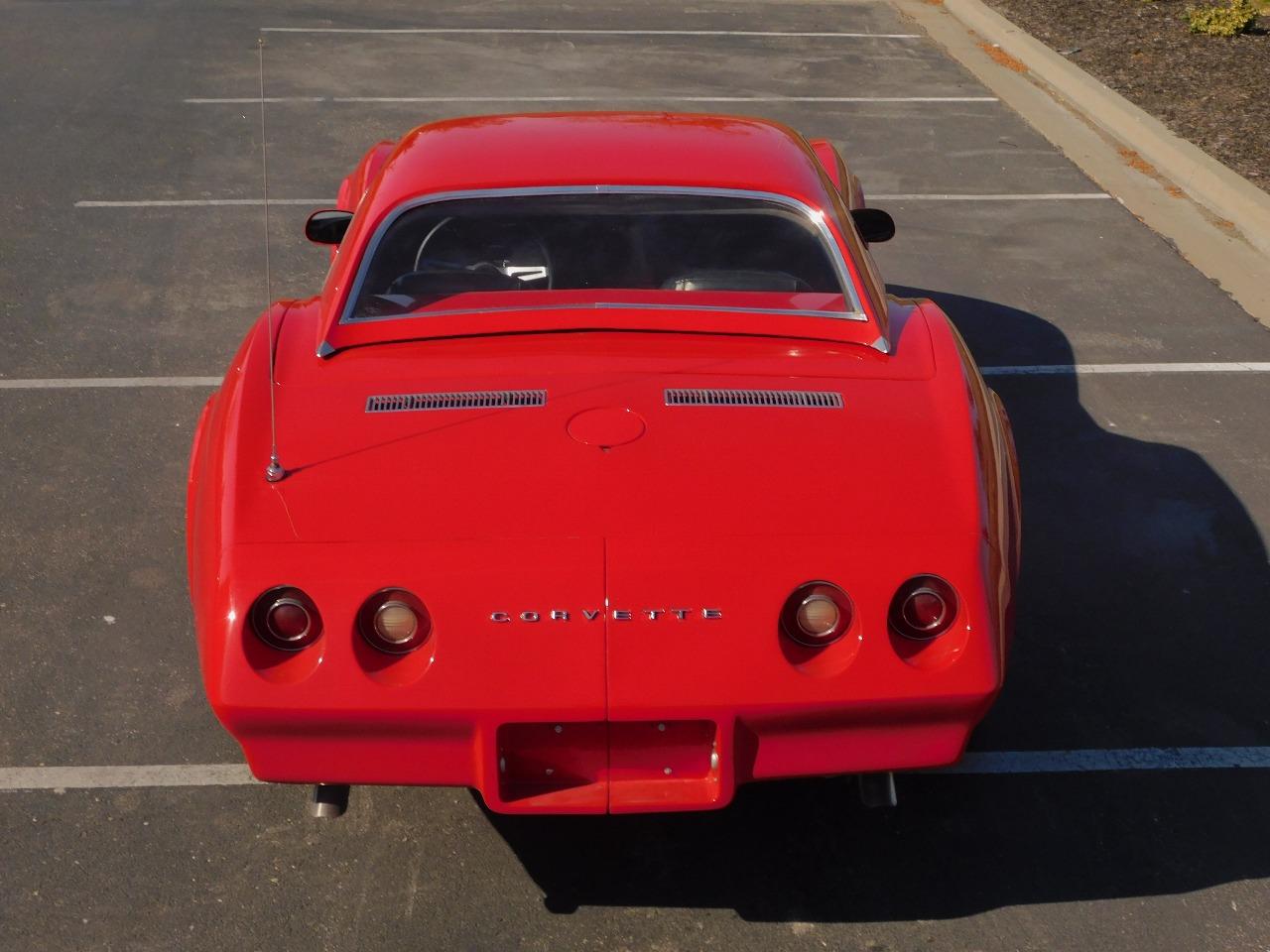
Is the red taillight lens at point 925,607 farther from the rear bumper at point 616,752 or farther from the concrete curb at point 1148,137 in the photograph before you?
the concrete curb at point 1148,137

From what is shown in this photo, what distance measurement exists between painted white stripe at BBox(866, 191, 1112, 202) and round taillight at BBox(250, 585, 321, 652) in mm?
7382

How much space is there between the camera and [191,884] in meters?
3.69

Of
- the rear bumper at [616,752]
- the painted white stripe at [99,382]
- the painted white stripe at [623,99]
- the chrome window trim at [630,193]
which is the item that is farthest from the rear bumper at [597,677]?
the painted white stripe at [623,99]

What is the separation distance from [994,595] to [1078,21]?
1325cm

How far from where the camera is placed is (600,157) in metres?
4.59

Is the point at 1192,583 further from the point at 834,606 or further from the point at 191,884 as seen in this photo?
the point at 191,884

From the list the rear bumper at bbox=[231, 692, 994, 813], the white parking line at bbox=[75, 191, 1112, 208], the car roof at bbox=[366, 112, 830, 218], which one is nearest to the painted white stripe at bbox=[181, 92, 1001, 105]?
the white parking line at bbox=[75, 191, 1112, 208]

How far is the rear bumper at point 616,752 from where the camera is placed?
10.4 ft

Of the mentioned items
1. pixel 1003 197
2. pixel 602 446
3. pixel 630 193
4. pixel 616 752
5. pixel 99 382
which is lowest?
pixel 99 382

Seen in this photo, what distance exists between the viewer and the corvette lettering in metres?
3.13

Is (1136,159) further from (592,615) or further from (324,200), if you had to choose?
(592,615)

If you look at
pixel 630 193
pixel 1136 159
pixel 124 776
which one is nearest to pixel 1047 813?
pixel 630 193

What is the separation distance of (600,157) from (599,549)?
6.04 feet

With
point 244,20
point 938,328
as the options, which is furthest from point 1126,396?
point 244,20
